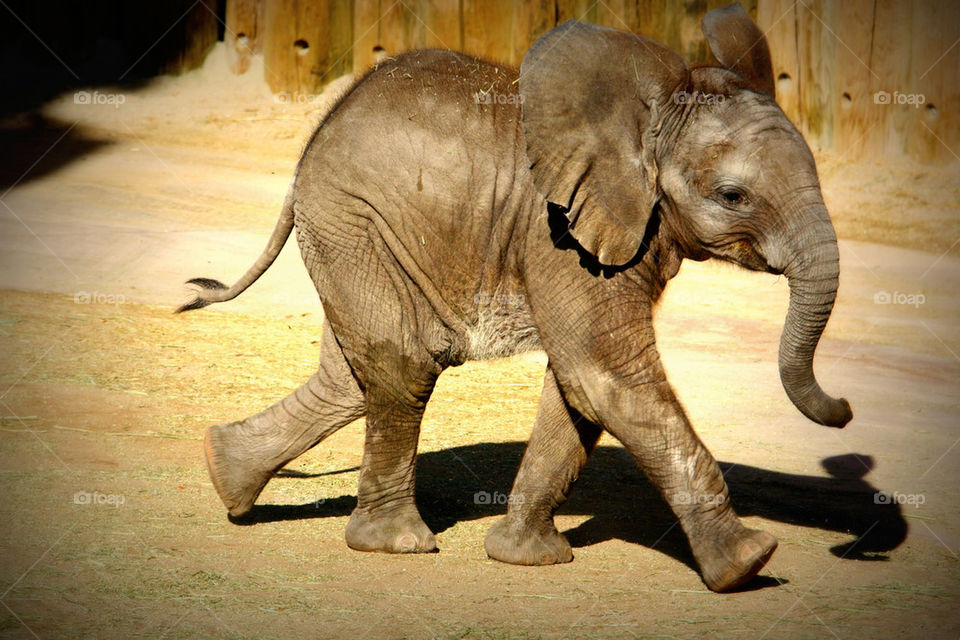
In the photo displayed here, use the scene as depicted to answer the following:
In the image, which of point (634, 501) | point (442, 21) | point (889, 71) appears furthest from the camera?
point (442, 21)

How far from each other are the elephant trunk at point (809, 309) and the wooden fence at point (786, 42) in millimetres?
10075

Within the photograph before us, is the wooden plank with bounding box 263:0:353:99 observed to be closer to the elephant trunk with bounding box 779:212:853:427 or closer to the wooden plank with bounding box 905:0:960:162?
the wooden plank with bounding box 905:0:960:162

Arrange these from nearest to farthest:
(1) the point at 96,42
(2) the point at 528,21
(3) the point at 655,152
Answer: (3) the point at 655,152 < (2) the point at 528,21 < (1) the point at 96,42

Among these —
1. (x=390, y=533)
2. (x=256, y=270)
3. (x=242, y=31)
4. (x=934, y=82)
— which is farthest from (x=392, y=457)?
(x=242, y=31)

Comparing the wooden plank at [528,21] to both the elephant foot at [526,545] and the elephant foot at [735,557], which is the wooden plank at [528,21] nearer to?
the elephant foot at [526,545]

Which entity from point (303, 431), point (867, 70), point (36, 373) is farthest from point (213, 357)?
point (867, 70)

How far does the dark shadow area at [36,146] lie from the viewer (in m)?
13.3

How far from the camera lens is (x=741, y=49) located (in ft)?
15.6

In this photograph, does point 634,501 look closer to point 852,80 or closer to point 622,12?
point 622,12

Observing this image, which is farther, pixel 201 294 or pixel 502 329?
pixel 201 294

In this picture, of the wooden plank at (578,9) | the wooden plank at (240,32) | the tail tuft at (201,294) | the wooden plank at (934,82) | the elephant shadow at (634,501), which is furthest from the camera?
the wooden plank at (240,32)

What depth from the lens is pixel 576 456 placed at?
196 inches

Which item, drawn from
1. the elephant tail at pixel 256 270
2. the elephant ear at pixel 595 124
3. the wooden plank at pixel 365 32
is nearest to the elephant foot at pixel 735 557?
the elephant ear at pixel 595 124

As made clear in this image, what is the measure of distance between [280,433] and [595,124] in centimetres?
217
